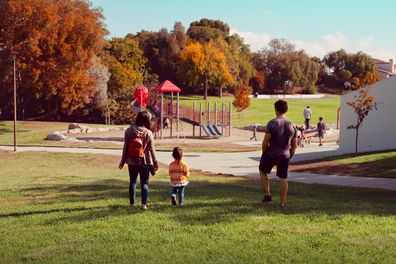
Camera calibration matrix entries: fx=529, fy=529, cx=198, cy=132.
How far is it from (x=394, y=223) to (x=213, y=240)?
2711 mm

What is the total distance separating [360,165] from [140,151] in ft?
40.2

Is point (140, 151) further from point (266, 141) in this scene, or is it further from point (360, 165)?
point (360, 165)

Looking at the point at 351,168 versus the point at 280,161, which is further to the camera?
the point at 351,168

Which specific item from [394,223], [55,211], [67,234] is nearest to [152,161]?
[55,211]

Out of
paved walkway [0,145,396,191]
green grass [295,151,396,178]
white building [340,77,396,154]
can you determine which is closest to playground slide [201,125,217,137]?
paved walkway [0,145,396,191]

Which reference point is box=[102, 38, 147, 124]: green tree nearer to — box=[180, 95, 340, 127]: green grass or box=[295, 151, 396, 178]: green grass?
box=[180, 95, 340, 127]: green grass

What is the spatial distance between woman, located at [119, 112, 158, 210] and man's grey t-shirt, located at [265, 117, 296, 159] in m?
1.81

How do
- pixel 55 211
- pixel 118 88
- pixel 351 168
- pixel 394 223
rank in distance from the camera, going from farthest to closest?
pixel 118 88, pixel 351 168, pixel 55 211, pixel 394 223

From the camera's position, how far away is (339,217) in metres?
7.42

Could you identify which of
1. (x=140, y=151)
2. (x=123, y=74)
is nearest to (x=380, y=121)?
(x=140, y=151)

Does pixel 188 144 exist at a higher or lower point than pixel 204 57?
lower

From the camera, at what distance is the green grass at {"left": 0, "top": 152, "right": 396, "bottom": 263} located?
214 inches

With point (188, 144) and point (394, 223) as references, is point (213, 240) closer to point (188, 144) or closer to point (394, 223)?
point (394, 223)

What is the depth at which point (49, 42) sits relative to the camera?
39.5 meters
